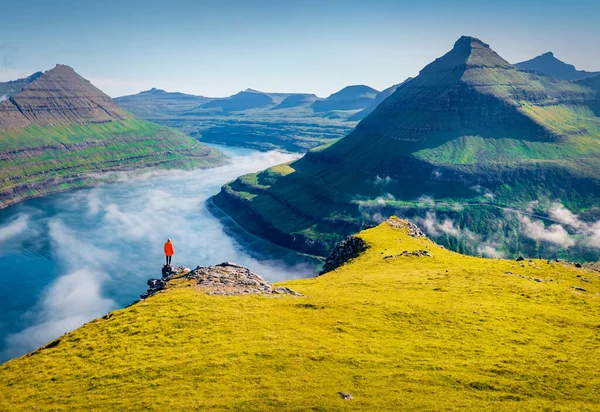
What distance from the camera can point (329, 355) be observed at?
1811 inches

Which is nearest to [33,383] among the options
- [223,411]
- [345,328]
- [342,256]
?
[223,411]

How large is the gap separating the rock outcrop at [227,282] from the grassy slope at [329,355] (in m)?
2.88

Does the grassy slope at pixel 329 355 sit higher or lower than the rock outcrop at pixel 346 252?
higher

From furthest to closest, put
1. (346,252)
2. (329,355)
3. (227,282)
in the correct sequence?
(346,252) → (227,282) → (329,355)

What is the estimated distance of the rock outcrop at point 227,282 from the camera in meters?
65.4

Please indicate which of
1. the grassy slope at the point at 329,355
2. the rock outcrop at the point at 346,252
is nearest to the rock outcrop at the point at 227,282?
the grassy slope at the point at 329,355

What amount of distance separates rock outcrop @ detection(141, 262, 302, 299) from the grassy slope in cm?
288

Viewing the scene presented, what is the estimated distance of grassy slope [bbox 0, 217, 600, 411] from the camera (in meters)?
40.1

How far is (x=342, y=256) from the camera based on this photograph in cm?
11131

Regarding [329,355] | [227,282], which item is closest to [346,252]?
[227,282]

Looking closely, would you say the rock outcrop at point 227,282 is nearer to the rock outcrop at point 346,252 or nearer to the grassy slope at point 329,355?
the grassy slope at point 329,355

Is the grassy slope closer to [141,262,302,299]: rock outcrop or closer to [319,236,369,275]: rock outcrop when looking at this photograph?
[141,262,302,299]: rock outcrop

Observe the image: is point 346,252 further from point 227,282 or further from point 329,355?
point 329,355

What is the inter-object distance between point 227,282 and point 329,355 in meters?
26.9
